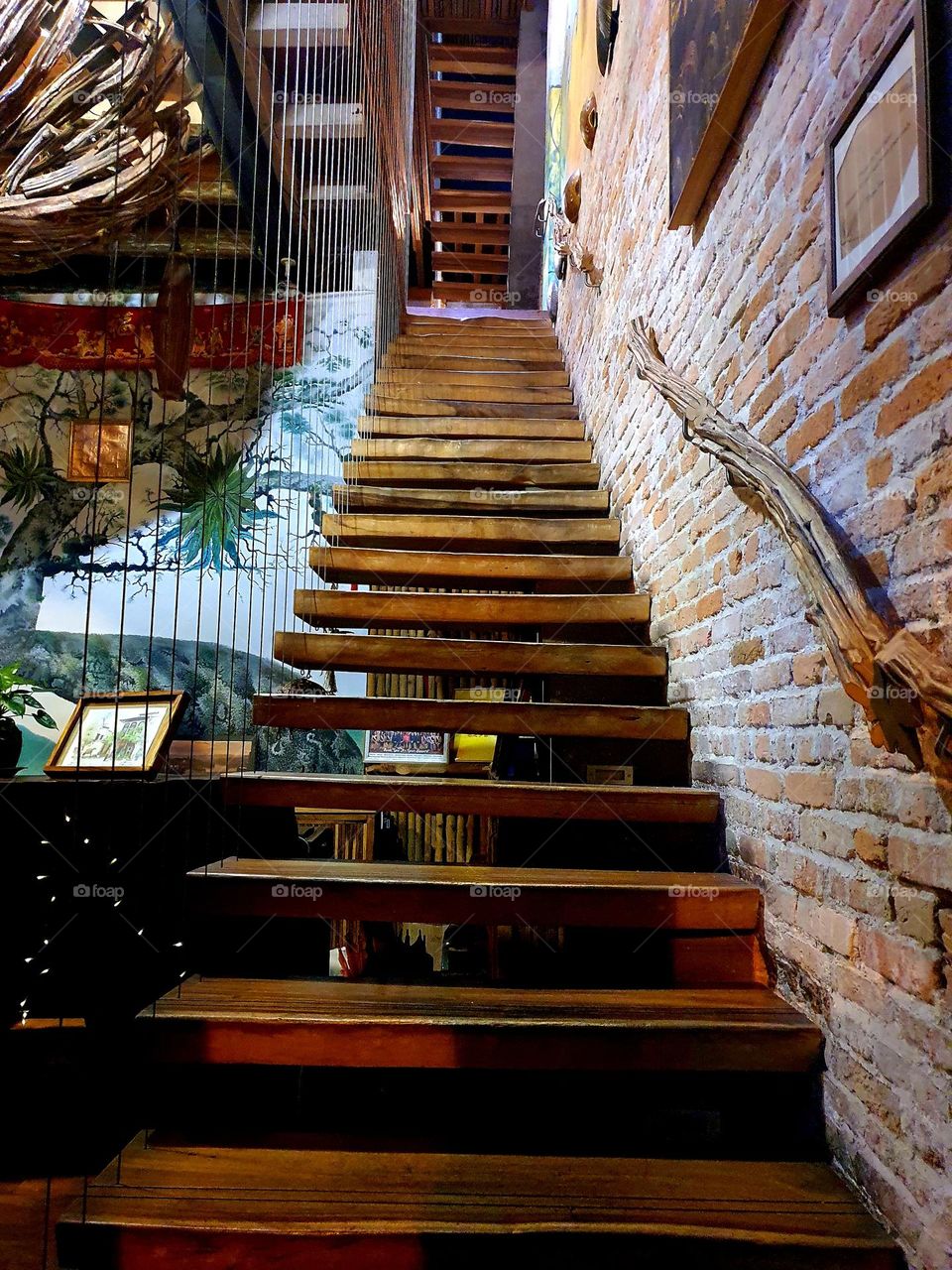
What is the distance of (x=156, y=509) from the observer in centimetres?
528

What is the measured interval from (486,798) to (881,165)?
134cm

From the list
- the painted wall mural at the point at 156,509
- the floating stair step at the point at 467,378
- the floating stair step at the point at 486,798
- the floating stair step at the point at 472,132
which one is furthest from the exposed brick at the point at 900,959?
the floating stair step at the point at 472,132

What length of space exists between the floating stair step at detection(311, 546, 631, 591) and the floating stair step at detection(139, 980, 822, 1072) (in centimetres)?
152

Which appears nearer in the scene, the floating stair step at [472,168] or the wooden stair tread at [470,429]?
the wooden stair tread at [470,429]

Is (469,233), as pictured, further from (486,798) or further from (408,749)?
(486,798)

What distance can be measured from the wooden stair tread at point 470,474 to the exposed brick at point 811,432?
181 cm

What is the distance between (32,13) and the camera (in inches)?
89.8

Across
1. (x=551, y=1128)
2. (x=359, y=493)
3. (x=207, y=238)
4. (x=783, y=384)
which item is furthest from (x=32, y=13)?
(x=207, y=238)

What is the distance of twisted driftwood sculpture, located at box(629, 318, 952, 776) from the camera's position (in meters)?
0.94

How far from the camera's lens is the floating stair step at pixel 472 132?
8.45 meters

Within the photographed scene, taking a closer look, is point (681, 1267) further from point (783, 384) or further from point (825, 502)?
point (783, 384)

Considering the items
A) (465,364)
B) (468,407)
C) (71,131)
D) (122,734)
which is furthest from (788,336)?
(465,364)

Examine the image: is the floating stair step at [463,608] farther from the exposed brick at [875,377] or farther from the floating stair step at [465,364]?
the floating stair step at [465,364]

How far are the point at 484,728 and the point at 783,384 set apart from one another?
1.02 meters
